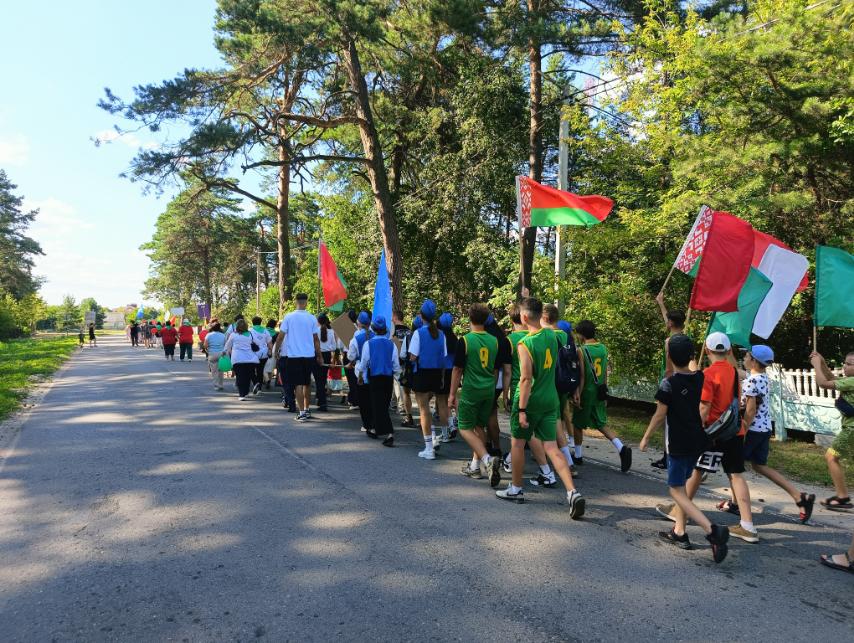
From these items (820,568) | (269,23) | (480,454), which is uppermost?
(269,23)

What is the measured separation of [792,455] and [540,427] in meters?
5.19

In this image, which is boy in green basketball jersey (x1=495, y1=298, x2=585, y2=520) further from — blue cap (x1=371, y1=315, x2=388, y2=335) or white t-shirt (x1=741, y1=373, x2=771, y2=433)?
blue cap (x1=371, y1=315, x2=388, y2=335)

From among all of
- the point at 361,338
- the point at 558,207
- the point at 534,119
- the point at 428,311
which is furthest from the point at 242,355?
the point at 534,119

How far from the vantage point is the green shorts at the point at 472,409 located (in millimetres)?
6285

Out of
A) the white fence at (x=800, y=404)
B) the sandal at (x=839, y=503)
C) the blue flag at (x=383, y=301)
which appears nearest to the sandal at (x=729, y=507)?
the sandal at (x=839, y=503)

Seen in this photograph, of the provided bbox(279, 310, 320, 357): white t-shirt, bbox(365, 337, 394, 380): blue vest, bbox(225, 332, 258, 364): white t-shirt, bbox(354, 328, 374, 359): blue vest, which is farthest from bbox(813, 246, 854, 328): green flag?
bbox(225, 332, 258, 364): white t-shirt

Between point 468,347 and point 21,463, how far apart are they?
18.4 feet

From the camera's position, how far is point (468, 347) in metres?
6.35

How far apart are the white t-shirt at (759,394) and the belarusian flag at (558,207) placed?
192 inches

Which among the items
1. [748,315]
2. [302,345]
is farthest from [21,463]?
[748,315]

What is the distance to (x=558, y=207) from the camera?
1014 centimetres

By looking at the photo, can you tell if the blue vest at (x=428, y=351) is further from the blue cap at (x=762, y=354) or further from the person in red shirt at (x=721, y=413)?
the blue cap at (x=762, y=354)

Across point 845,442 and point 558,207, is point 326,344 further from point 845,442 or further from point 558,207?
point 845,442

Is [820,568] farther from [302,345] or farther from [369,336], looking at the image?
[302,345]
